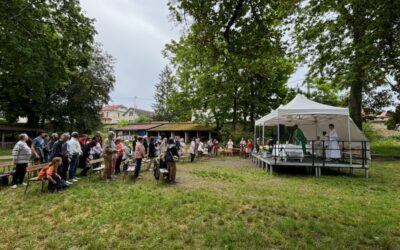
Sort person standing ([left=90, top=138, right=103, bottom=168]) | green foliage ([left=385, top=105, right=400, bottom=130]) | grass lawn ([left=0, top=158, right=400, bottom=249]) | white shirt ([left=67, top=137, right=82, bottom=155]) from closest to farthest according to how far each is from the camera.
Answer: grass lawn ([left=0, top=158, right=400, bottom=249]), white shirt ([left=67, top=137, right=82, bottom=155]), person standing ([left=90, top=138, right=103, bottom=168]), green foliage ([left=385, top=105, right=400, bottom=130])

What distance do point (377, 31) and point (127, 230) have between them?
6.00 metres

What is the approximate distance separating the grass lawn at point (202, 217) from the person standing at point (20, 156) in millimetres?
615

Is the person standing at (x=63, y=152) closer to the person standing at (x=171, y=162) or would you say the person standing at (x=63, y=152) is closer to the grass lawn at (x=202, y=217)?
the grass lawn at (x=202, y=217)

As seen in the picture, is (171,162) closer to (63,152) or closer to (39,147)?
(63,152)

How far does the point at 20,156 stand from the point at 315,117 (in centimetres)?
1283

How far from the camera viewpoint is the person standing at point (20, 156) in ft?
25.6

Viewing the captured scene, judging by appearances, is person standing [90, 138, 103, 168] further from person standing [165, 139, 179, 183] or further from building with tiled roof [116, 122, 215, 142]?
building with tiled roof [116, 122, 215, 142]

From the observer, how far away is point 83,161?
9.79m

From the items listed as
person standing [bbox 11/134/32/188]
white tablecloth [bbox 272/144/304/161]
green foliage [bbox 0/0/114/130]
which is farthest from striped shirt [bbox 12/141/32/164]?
white tablecloth [bbox 272/144/304/161]

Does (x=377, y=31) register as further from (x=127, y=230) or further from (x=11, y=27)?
(x=11, y=27)

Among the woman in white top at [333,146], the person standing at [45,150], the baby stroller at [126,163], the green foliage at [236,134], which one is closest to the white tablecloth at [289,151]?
the woman in white top at [333,146]

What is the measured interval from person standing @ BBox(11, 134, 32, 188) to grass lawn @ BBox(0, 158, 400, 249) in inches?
24.2

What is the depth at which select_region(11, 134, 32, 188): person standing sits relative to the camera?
25.6 feet

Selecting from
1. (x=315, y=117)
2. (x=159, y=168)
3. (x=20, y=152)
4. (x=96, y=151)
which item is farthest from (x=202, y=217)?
(x=315, y=117)
